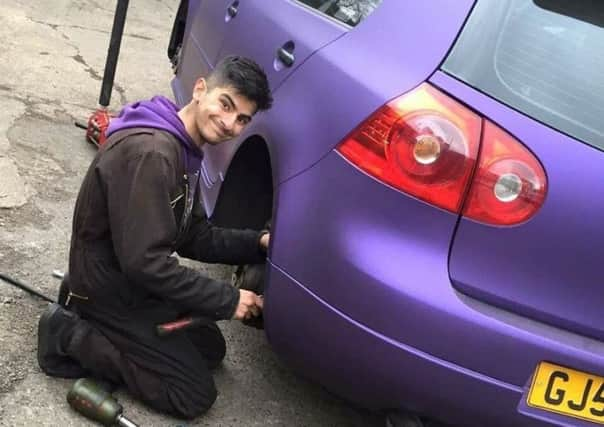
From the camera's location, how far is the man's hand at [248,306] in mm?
2406

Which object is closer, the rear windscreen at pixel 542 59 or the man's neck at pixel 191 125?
the rear windscreen at pixel 542 59

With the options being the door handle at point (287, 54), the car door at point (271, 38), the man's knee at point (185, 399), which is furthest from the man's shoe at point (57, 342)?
the door handle at point (287, 54)

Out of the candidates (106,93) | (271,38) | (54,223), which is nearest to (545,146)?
(271,38)

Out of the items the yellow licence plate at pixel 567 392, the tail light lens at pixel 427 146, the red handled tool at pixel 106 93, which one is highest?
the tail light lens at pixel 427 146

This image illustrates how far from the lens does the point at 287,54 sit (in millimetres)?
2609

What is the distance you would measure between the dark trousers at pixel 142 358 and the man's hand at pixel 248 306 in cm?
22

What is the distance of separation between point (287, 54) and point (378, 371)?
43.7 inches

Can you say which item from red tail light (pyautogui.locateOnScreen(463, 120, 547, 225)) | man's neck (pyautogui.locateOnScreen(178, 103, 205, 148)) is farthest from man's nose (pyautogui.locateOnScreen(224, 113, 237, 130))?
red tail light (pyautogui.locateOnScreen(463, 120, 547, 225))

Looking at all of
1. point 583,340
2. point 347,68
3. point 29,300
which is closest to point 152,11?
point 29,300

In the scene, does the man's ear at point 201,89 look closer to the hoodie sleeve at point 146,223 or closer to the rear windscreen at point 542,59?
the hoodie sleeve at point 146,223

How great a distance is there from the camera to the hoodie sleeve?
2215 mm

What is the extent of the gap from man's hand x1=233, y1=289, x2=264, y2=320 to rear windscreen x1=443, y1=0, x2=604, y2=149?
918 mm

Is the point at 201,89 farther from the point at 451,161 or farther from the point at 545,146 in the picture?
the point at 545,146

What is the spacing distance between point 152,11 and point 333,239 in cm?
766
